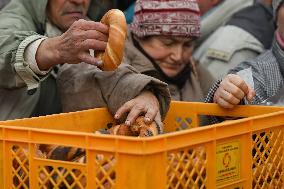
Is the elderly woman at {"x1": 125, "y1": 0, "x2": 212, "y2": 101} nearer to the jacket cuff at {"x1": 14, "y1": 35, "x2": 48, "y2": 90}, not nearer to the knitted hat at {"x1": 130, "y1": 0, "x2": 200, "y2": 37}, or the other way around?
the knitted hat at {"x1": 130, "y1": 0, "x2": 200, "y2": 37}

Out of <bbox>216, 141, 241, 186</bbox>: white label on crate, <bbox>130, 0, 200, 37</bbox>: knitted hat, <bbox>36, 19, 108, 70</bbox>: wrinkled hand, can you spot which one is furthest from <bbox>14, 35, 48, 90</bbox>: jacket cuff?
<bbox>130, 0, 200, 37</bbox>: knitted hat

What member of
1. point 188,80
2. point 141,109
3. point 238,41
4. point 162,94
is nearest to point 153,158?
point 141,109

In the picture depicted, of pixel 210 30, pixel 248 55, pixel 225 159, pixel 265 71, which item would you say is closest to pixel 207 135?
pixel 225 159

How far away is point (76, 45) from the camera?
1901 millimetres

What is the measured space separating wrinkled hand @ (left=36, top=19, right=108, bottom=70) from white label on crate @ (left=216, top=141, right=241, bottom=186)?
422 mm

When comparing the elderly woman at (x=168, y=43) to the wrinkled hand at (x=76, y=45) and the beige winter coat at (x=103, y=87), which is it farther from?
the wrinkled hand at (x=76, y=45)

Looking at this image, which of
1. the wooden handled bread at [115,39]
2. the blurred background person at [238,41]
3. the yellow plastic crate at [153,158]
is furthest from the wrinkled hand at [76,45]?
the blurred background person at [238,41]

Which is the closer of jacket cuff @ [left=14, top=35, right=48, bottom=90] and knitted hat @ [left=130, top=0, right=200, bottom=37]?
jacket cuff @ [left=14, top=35, right=48, bottom=90]

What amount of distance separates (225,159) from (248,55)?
184cm

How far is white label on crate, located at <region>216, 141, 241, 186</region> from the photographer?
161 cm

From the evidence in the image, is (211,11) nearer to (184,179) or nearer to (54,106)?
(54,106)

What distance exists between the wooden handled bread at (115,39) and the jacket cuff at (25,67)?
0.32 meters

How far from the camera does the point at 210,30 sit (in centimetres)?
376

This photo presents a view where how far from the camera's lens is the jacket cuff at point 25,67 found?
207 cm
